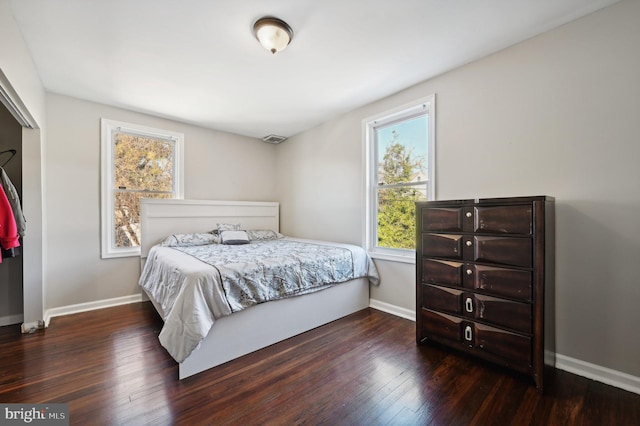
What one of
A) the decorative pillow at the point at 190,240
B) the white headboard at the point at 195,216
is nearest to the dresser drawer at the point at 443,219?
the decorative pillow at the point at 190,240

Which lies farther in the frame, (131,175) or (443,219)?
(131,175)

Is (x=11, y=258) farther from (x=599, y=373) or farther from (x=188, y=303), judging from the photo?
(x=599, y=373)

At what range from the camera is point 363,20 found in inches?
74.7

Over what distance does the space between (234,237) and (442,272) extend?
262cm

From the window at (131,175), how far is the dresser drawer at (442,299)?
348 cm

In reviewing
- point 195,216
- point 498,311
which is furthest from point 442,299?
point 195,216

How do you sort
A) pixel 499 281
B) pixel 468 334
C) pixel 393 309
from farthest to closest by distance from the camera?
pixel 393 309, pixel 468 334, pixel 499 281

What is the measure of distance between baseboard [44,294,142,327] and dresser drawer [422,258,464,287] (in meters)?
3.58

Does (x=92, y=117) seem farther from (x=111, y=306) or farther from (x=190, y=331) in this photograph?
(x=190, y=331)

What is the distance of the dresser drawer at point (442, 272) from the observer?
2057mm

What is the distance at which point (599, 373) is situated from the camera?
70.7 inches

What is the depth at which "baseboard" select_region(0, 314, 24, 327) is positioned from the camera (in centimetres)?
266

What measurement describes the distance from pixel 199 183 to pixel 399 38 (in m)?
3.26

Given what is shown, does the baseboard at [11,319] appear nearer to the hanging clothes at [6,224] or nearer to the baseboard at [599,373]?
the hanging clothes at [6,224]
